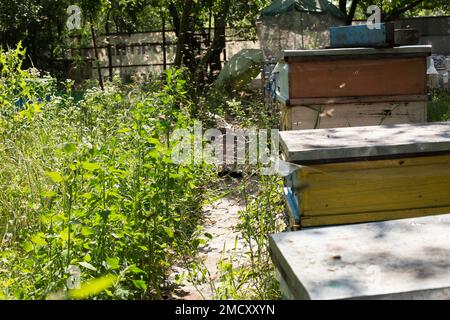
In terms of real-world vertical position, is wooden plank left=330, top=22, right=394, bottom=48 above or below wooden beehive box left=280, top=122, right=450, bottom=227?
above

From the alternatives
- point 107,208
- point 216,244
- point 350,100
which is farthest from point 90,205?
point 350,100

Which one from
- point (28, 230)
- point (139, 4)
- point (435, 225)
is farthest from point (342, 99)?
point (139, 4)

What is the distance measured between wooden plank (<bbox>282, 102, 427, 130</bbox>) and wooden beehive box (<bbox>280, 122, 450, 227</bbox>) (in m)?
1.46

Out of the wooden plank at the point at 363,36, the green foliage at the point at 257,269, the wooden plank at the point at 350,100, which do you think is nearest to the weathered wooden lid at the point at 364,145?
the green foliage at the point at 257,269

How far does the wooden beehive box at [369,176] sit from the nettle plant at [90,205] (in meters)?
0.82

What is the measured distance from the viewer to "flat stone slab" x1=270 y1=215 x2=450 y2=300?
1407 millimetres

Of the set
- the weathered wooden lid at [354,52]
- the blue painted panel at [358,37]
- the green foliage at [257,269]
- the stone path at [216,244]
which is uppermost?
the blue painted panel at [358,37]

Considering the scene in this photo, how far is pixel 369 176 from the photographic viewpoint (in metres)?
2.76

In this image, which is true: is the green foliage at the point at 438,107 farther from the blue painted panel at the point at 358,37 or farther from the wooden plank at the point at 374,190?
the wooden plank at the point at 374,190

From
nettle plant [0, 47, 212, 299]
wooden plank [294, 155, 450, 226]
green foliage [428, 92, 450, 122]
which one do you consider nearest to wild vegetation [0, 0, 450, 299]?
nettle plant [0, 47, 212, 299]

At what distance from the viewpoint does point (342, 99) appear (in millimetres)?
4371

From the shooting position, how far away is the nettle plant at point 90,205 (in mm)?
2566

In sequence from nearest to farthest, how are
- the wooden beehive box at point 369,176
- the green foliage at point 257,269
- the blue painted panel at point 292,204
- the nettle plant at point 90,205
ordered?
the nettle plant at point 90,205 → the wooden beehive box at point 369,176 → the blue painted panel at point 292,204 → the green foliage at point 257,269

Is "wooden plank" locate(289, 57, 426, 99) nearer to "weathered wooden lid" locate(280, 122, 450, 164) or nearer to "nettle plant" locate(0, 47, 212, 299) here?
"nettle plant" locate(0, 47, 212, 299)
